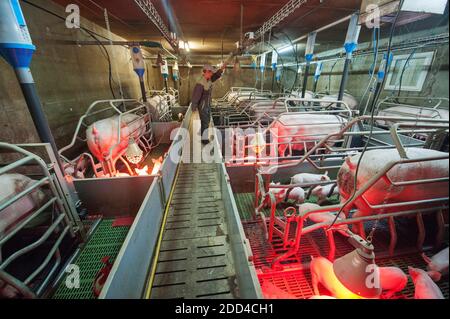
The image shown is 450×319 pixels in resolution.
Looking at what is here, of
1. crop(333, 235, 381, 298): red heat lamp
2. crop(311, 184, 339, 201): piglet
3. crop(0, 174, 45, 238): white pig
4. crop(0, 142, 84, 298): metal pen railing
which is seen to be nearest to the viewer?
crop(333, 235, 381, 298): red heat lamp

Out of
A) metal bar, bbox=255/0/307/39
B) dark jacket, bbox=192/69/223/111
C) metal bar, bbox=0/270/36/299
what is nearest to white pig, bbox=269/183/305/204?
metal bar, bbox=0/270/36/299

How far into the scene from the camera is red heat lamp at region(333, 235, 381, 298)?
129cm

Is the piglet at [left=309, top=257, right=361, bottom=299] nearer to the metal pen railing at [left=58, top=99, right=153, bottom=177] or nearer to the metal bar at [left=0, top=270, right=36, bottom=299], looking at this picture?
the metal bar at [left=0, top=270, right=36, bottom=299]

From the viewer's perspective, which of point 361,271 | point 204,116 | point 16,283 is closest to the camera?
point 361,271

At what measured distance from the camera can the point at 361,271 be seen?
1.31 meters

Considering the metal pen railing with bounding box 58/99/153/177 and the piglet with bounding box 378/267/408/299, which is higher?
A: the metal pen railing with bounding box 58/99/153/177

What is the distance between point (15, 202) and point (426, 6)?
15.5 ft

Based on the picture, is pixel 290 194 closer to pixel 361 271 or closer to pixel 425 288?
pixel 425 288

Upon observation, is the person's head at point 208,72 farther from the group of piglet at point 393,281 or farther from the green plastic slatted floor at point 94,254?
the group of piglet at point 393,281

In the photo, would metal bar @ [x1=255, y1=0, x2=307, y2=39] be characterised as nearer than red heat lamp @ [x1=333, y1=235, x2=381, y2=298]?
No

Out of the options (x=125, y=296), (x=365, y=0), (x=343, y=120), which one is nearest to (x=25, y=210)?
(x=125, y=296)

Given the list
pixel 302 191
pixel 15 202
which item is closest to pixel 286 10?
pixel 302 191

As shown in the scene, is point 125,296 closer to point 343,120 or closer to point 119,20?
point 343,120

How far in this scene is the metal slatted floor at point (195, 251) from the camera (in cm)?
176
